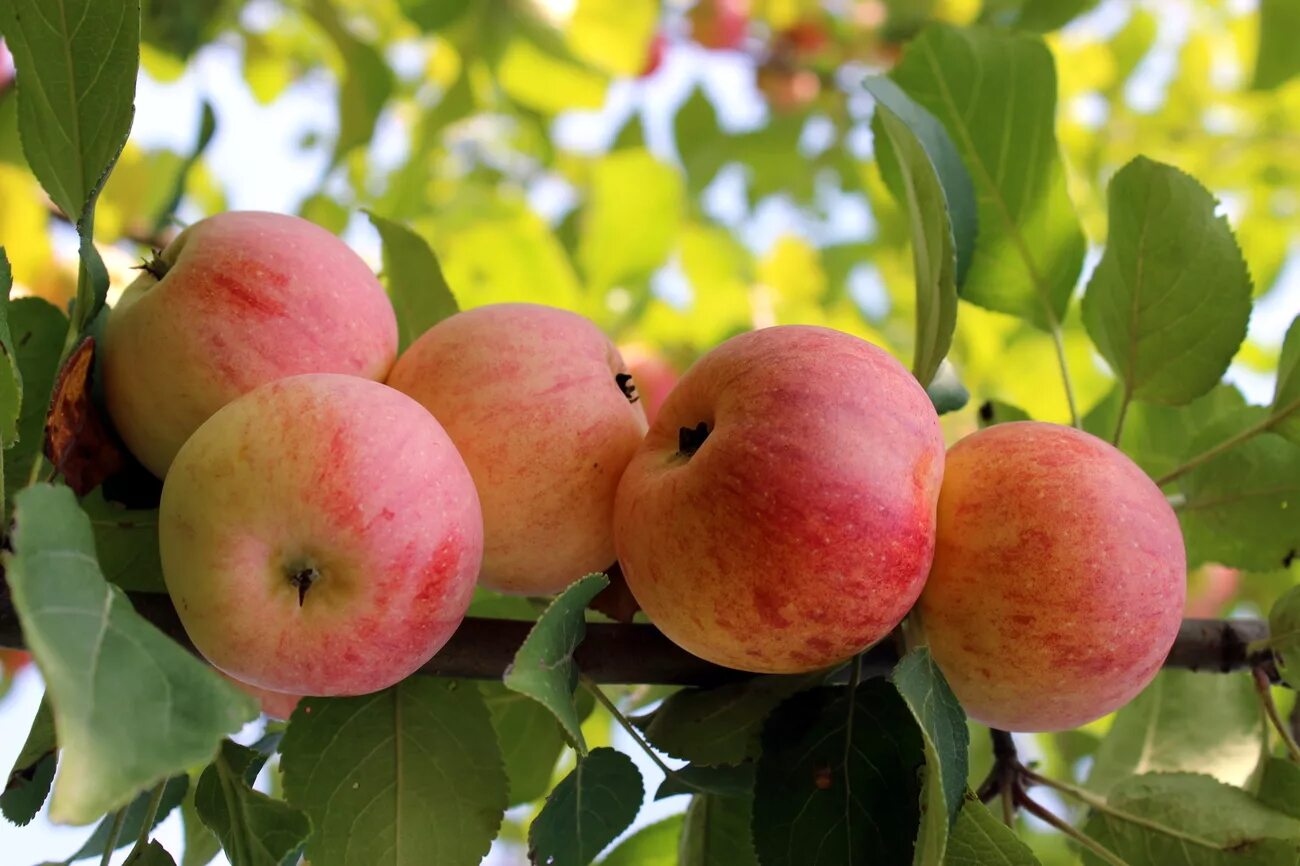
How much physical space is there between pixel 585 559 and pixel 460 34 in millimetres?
1656

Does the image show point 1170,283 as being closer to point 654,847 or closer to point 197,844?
point 654,847

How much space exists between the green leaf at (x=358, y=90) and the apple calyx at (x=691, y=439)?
1404 mm

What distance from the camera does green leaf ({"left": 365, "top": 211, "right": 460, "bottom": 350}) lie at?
122cm

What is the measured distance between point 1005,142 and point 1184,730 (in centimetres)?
78

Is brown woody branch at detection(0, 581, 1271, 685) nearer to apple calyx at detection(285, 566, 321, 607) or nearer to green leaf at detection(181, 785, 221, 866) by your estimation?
apple calyx at detection(285, 566, 321, 607)

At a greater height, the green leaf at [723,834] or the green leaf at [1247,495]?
the green leaf at [1247,495]

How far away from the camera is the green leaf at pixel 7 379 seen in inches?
28.6

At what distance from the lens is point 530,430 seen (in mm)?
884

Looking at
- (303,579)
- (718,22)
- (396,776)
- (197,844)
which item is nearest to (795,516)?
(303,579)

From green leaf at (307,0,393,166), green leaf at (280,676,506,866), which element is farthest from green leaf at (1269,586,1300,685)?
green leaf at (307,0,393,166)

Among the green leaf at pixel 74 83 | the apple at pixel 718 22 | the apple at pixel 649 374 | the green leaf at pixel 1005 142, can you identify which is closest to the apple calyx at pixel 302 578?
the green leaf at pixel 74 83

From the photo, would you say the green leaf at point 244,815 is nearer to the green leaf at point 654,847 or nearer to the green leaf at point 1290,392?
the green leaf at point 654,847

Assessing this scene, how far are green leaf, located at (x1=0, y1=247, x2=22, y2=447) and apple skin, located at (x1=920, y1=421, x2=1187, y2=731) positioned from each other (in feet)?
2.24

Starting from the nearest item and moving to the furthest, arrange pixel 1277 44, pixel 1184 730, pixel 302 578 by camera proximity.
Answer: pixel 302 578
pixel 1184 730
pixel 1277 44
